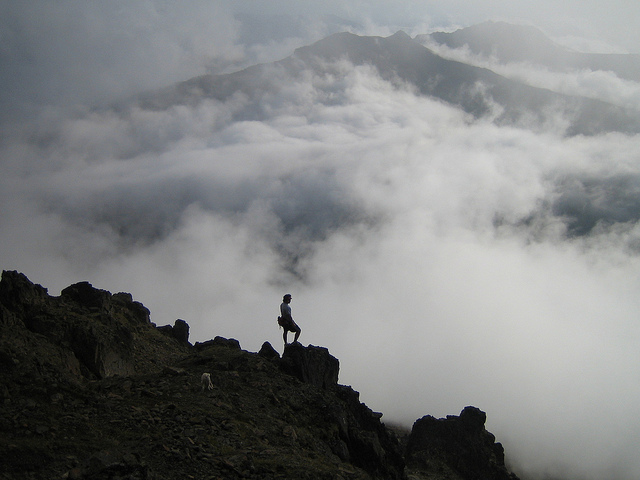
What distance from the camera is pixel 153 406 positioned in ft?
86.6

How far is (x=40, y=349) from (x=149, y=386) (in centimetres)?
768

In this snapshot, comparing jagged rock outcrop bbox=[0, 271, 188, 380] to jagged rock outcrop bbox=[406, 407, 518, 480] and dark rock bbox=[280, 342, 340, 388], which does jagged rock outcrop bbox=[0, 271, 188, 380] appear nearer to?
dark rock bbox=[280, 342, 340, 388]

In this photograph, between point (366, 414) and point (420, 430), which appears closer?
point (366, 414)

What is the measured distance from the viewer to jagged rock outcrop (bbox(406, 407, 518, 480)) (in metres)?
69.0

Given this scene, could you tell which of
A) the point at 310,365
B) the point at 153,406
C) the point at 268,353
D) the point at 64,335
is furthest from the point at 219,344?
the point at 153,406

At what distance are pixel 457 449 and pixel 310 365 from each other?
45.2 meters

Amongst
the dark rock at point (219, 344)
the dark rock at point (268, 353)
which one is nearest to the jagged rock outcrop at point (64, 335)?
the dark rock at point (219, 344)

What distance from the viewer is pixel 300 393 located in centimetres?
3431

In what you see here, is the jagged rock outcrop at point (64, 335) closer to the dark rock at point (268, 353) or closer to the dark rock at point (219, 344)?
the dark rock at point (219, 344)

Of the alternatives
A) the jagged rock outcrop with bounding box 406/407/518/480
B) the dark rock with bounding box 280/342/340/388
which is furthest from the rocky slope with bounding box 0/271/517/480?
the jagged rock outcrop with bounding box 406/407/518/480

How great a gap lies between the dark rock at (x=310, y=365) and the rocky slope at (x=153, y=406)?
0.08 m

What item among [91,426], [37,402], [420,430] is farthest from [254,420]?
[420,430]

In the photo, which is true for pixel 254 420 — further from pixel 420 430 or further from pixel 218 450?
pixel 420 430

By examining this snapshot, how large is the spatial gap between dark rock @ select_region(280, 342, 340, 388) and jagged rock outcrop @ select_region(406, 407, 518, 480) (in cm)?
3361
